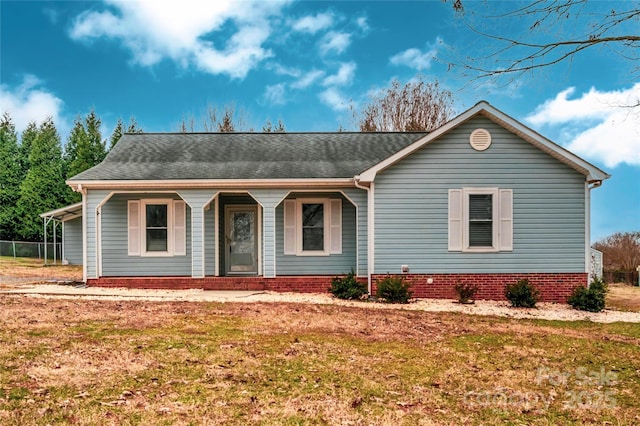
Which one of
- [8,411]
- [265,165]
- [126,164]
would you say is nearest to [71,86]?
[126,164]

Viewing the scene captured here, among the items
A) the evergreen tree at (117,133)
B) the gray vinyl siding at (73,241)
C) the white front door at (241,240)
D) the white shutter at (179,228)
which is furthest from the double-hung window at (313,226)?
the evergreen tree at (117,133)

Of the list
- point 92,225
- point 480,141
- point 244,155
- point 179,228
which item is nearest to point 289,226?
point 244,155

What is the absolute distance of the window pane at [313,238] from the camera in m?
14.5

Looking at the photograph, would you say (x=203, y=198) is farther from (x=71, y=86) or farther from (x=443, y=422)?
(x=71, y=86)

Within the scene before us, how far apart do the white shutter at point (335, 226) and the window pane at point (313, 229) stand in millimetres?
278

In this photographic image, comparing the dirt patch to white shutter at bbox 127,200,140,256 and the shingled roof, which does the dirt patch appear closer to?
white shutter at bbox 127,200,140,256

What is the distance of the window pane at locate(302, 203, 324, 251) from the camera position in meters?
14.5

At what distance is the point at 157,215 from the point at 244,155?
3353mm

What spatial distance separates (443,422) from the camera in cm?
435

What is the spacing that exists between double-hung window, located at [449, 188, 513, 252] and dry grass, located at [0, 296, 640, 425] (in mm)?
3405

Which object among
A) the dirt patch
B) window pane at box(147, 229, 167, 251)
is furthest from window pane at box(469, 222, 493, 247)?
the dirt patch

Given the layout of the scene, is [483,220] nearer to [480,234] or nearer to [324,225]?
[480,234]

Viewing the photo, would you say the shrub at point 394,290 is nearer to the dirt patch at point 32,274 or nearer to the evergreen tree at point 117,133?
the dirt patch at point 32,274

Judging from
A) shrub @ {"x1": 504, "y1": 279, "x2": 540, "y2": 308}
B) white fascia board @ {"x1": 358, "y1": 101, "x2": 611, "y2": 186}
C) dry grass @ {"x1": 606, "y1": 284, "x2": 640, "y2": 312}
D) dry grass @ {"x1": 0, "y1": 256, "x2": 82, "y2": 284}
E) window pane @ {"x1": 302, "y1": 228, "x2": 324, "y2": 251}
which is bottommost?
dry grass @ {"x1": 606, "y1": 284, "x2": 640, "y2": 312}
